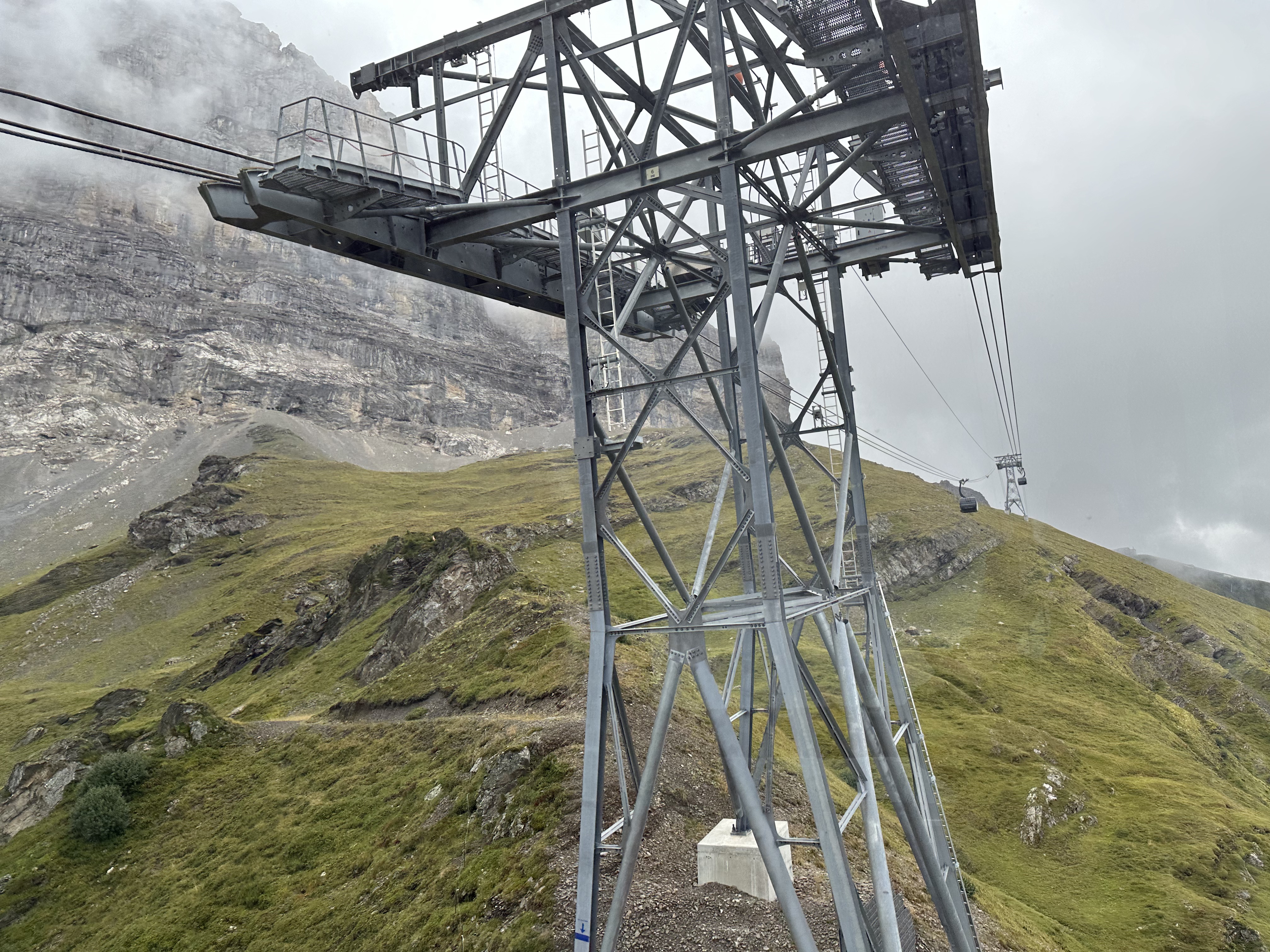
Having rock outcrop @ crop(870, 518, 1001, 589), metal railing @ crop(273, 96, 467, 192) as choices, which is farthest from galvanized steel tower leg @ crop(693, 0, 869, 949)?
rock outcrop @ crop(870, 518, 1001, 589)

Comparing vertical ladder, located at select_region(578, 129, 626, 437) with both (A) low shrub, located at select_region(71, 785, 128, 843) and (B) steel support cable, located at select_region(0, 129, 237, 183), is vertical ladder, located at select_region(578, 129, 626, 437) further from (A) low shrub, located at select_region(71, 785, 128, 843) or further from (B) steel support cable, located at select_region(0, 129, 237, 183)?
(A) low shrub, located at select_region(71, 785, 128, 843)

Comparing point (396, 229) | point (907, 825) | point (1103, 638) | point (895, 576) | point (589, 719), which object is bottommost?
point (1103, 638)

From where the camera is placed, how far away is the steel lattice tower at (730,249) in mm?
11234

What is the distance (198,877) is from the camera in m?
27.0

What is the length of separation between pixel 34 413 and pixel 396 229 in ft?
765

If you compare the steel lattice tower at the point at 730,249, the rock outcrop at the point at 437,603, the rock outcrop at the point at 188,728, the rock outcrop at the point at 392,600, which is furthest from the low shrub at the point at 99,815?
the steel lattice tower at the point at 730,249

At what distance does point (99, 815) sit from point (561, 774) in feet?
65.5

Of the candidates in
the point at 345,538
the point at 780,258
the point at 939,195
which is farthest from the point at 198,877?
the point at 345,538

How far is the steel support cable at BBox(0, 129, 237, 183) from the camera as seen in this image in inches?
312

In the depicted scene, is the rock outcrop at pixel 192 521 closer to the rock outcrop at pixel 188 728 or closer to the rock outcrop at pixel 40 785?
the rock outcrop at pixel 188 728

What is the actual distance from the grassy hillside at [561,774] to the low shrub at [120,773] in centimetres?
87

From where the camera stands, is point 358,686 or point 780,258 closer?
point 780,258

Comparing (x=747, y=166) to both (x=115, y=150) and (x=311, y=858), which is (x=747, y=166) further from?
(x=311, y=858)

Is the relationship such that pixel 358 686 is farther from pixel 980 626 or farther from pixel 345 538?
pixel 345 538
